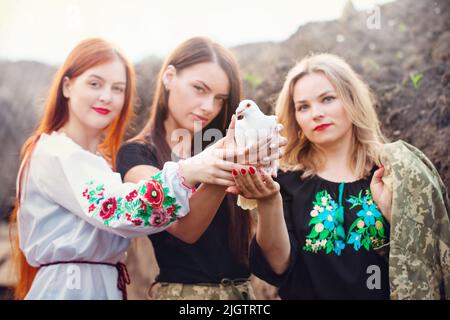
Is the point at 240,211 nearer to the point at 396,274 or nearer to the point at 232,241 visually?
the point at 232,241

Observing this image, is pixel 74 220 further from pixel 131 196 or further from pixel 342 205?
pixel 342 205

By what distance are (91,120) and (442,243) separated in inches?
46.9

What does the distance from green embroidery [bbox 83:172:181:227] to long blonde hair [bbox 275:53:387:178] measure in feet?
1.64

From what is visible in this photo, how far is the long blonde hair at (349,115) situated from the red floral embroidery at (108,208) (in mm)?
598

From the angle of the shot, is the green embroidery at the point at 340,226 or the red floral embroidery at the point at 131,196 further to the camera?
the green embroidery at the point at 340,226

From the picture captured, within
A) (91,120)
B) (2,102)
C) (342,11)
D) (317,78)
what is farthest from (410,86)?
(2,102)

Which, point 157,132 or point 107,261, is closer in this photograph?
point 107,261

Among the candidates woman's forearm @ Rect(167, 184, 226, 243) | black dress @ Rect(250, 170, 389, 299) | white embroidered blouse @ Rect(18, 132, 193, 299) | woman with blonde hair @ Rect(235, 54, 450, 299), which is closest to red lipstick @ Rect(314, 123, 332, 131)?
woman with blonde hair @ Rect(235, 54, 450, 299)

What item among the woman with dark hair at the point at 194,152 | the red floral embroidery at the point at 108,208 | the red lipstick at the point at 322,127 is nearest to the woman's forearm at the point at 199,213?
the woman with dark hair at the point at 194,152

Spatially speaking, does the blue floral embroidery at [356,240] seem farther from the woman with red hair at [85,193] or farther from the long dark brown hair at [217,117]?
the woman with red hair at [85,193]

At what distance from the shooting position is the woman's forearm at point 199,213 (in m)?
1.58

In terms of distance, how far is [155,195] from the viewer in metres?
1.47
